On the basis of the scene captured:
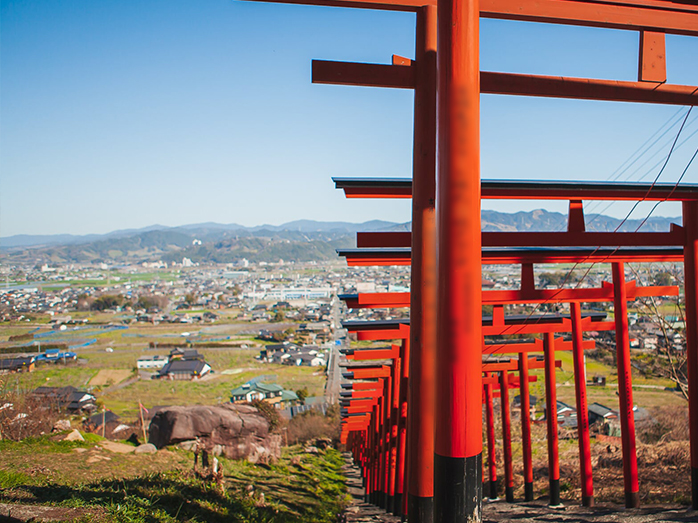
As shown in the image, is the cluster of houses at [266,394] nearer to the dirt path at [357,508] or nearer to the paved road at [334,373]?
the paved road at [334,373]

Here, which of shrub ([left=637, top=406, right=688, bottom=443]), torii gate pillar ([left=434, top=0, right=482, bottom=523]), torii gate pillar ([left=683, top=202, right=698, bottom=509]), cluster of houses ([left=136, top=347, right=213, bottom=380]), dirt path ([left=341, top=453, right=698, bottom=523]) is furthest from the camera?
cluster of houses ([left=136, top=347, right=213, bottom=380])

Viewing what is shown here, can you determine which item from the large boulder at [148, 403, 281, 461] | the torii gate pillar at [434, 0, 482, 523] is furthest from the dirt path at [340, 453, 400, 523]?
the torii gate pillar at [434, 0, 482, 523]

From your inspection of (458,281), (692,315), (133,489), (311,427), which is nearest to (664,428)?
(692,315)

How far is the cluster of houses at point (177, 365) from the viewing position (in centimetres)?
4725

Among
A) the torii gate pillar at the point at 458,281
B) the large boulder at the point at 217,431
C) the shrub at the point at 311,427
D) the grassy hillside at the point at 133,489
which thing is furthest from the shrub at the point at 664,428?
the shrub at the point at 311,427

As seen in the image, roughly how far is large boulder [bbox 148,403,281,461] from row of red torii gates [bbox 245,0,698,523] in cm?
987

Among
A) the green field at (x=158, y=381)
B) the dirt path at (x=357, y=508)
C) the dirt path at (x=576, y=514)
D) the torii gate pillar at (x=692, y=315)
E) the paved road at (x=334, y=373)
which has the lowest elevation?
the paved road at (x=334, y=373)

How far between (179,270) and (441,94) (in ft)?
430

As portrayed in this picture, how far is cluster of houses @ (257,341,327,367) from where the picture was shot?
55.8 metres

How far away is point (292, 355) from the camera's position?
5728 centimetres

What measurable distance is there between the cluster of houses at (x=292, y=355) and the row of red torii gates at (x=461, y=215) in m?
50.7

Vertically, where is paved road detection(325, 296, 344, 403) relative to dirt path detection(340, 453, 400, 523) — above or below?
below

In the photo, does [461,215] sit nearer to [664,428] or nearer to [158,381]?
[664,428]

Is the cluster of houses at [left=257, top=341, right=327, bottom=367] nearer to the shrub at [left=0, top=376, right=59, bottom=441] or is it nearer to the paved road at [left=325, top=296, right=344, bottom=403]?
the paved road at [left=325, top=296, right=344, bottom=403]
